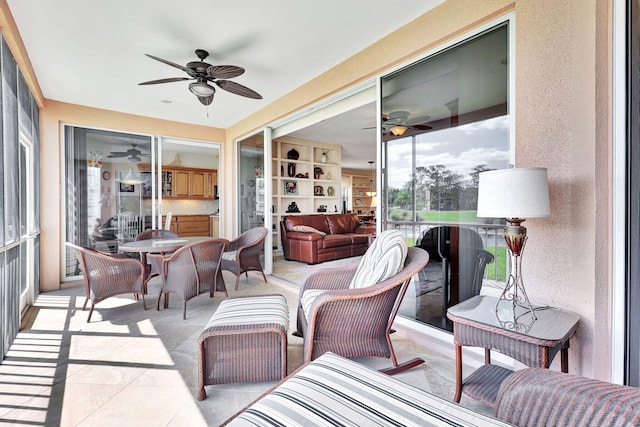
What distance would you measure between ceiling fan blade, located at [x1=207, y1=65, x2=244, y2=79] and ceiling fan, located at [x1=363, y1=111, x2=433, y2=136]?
142 cm

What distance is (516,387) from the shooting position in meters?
0.97

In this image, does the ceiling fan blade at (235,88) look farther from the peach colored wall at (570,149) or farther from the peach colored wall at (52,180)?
the peach colored wall at (52,180)

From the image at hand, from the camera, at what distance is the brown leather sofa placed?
6.01m

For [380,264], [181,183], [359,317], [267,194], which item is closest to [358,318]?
[359,317]

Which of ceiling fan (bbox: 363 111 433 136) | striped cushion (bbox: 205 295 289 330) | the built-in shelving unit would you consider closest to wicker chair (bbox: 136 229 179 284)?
striped cushion (bbox: 205 295 289 330)

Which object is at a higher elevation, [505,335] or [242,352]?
[505,335]

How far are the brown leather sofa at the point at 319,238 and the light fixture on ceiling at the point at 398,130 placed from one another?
3.49m

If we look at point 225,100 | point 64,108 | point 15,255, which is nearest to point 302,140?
point 225,100

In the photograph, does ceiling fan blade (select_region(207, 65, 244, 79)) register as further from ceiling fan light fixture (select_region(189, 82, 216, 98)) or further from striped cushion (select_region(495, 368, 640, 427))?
striped cushion (select_region(495, 368, 640, 427))

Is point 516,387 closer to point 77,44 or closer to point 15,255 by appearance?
point 15,255

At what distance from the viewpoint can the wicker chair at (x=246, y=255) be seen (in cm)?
416

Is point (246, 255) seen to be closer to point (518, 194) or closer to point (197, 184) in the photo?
point (518, 194)

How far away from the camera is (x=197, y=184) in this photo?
26.7ft

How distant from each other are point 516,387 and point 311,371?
69 centimetres
